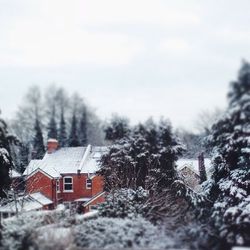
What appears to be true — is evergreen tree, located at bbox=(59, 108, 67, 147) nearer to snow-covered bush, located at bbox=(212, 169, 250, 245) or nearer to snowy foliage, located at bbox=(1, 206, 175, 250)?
snow-covered bush, located at bbox=(212, 169, 250, 245)

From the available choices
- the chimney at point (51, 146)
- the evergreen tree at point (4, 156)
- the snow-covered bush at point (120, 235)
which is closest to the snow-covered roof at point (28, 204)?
the evergreen tree at point (4, 156)

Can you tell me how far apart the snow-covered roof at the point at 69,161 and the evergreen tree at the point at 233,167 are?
55.1ft

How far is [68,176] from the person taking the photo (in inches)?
1355

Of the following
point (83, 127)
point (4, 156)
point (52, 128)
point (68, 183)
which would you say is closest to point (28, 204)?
point (68, 183)

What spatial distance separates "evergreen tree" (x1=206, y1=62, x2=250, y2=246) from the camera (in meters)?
15.0

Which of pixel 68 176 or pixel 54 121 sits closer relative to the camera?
pixel 68 176

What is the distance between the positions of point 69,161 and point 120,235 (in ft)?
72.4

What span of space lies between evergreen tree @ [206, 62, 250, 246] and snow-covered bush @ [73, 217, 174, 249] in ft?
8.08

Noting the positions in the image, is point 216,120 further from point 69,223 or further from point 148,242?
point 69,223

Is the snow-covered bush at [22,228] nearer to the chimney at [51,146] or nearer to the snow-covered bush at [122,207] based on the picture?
the snow-covered bush at [122,207]

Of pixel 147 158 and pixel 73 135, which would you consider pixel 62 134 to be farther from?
pixel 147 158

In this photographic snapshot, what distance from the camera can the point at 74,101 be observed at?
161ft

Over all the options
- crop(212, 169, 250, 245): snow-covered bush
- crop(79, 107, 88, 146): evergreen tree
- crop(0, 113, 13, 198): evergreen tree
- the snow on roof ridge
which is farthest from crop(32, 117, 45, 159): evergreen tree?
crop(212, 169, 250, 245): snow-covered bush

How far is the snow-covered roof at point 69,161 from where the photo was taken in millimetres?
33875
